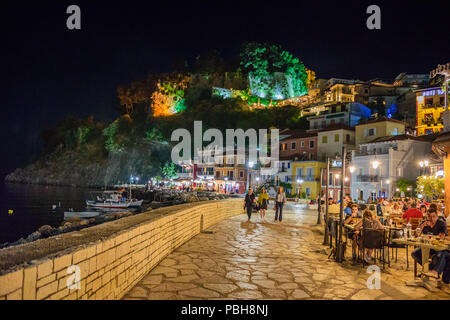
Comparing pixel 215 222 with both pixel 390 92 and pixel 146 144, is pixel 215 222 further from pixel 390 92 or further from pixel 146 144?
pixel 146 144

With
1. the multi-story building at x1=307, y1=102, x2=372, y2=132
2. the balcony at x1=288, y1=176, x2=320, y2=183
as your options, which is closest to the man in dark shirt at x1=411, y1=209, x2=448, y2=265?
the balcony at x1=288, y1=176, x2=320, y2=183

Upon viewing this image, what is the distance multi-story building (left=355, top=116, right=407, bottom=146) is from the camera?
41.3 meters

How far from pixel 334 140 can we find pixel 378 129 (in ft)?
20.3

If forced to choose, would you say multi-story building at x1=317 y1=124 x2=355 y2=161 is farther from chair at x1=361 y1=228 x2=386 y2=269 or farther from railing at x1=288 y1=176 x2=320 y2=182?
chair at x1=361 y1=228 x2=386 y2=269

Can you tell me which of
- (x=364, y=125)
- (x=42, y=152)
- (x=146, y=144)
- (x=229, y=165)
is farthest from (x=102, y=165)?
(x=364, y=125)

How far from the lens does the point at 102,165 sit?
105 metres

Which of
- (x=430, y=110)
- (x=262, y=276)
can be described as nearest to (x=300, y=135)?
(x=430, y=110)

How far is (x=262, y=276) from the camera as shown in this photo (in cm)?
588

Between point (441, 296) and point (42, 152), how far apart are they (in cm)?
15892

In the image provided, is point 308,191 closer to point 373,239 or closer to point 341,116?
point 341,116

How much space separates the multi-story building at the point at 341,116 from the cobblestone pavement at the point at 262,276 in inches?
1865

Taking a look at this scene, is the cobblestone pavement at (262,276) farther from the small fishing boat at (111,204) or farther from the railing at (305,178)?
the railing at (305,178)

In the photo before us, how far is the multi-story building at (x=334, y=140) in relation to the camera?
4553 centimetres

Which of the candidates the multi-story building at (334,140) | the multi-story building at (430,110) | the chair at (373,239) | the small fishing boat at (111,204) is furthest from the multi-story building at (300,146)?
the chair at (373,239)
